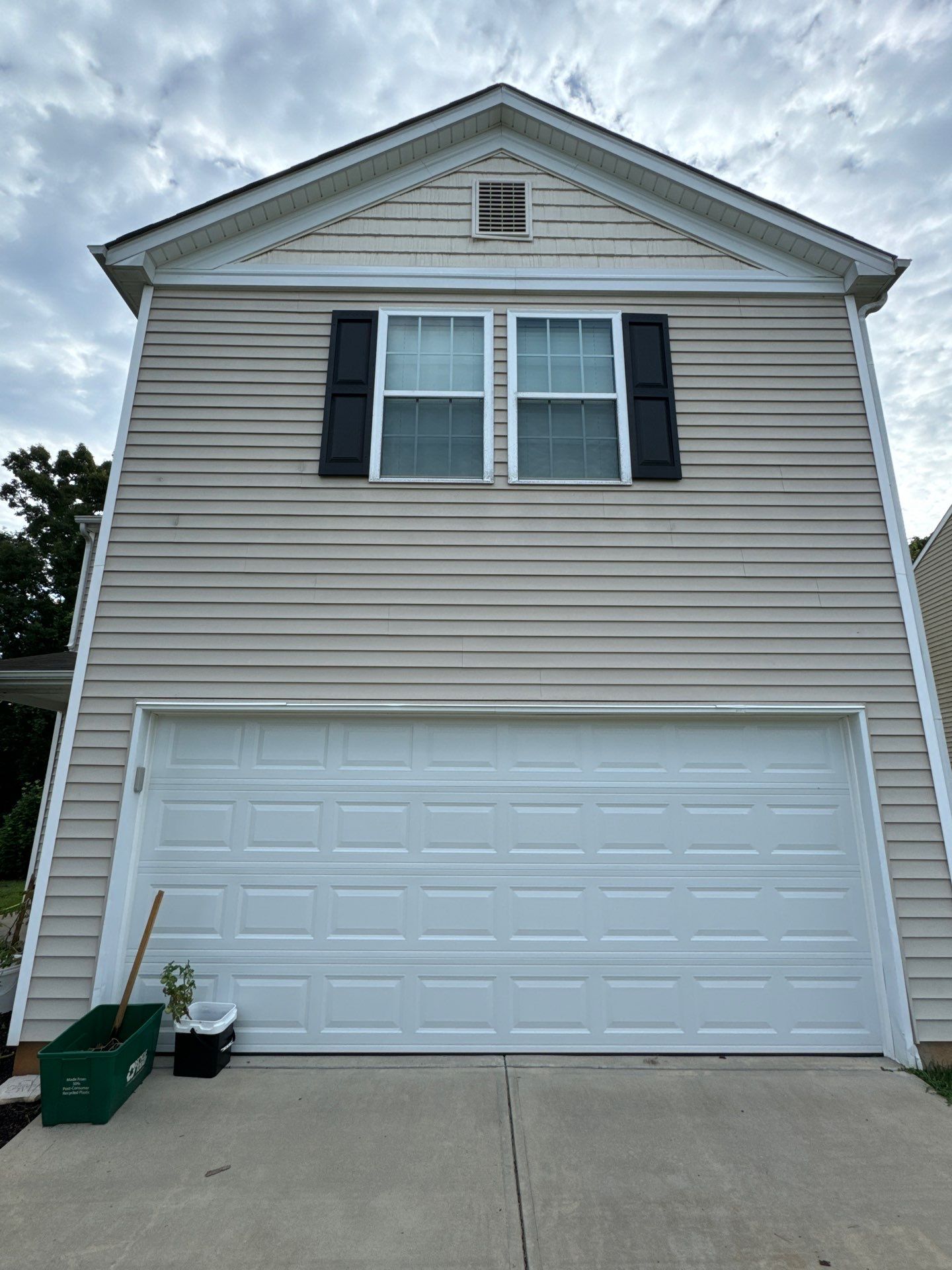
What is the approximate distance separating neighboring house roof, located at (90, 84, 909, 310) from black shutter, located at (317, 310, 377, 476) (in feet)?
3.46

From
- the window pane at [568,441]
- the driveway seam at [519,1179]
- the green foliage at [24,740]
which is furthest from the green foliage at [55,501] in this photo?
the driveway seam at [519,1179]

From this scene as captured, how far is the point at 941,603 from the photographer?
1216 cm

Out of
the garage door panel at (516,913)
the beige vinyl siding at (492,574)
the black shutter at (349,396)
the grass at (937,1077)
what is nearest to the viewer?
the grass at (937,1077)

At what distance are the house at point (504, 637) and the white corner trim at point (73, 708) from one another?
3 centimetres

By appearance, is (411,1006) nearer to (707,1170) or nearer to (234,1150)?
(234,1150)

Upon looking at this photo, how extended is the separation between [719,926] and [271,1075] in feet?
9.84

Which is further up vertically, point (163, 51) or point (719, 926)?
point (163, 51)

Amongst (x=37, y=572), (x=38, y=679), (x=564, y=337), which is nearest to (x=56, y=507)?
(x=37, y=572)

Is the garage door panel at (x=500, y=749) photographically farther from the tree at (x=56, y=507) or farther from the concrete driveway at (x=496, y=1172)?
the tree at (x=56, y=507)

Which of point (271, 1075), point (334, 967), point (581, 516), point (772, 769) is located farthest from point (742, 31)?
point (271, 1075)

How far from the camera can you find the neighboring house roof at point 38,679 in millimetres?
6023

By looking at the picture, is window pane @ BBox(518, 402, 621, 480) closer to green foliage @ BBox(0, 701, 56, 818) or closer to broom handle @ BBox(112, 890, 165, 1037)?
broom handle @ BBox(112, 890, 165, 1037)

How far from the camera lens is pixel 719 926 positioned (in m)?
4.32

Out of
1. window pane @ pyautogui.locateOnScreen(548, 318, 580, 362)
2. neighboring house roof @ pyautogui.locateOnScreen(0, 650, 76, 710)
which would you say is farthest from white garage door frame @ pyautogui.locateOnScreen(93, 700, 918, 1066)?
window pane @ pyautogui.locateOnScreen(548, 318, 580, 362)
